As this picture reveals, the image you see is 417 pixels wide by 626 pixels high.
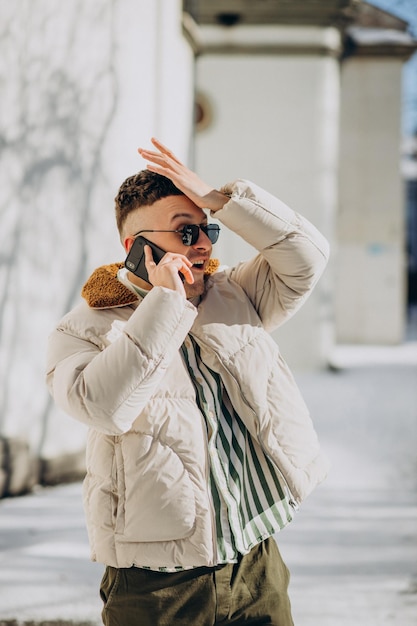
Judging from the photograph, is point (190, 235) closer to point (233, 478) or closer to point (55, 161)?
point (233, 478)

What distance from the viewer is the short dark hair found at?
79.2 inches

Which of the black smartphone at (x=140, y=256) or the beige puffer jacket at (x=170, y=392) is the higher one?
the black smartphone at (x=140, y=256)

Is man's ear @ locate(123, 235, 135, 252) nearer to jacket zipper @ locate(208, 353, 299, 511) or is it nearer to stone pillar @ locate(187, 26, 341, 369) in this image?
jacket zipper @ locate(208, 353, 299, 511)

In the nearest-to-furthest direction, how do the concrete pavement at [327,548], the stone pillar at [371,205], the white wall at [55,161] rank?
the concrete pavement at [327,548] → the white wall at [55,161] → the stone pillar at [371,205]

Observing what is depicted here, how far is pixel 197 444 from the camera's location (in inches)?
76.0

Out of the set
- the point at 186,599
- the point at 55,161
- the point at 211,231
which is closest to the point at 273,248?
the point at 211,231

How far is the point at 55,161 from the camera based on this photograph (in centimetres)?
558

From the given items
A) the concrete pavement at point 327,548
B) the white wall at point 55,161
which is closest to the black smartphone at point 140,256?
the concrete pavement at point 327,548

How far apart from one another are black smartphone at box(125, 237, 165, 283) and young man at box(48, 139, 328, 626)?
19 mm

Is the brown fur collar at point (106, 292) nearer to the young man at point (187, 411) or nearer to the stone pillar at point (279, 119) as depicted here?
the young man at point (187, 411)

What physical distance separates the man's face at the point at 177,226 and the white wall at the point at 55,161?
334cm

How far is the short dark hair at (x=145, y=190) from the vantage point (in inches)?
79.2

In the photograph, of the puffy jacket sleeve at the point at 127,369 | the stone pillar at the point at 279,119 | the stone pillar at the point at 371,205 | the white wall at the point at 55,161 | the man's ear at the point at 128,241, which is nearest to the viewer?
the puffy jacket sleeve at the point at 127,369

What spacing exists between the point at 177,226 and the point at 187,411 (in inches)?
17.5
